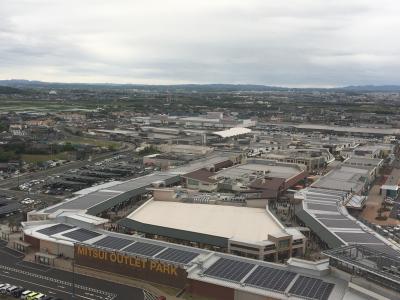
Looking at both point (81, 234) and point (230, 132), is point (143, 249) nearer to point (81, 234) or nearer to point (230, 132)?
point (81, 234)

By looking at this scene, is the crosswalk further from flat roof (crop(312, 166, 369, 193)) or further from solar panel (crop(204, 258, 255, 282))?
flat roof (crop(312, 166, 369, 193))

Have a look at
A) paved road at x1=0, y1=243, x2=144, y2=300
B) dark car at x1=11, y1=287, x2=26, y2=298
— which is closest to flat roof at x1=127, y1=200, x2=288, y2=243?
paved road at x1=0, y1=243, x2=144, y2=300

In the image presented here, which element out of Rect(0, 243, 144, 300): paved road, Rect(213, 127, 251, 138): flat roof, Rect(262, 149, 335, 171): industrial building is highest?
Rect(213, 127, 251, 138): flat roof

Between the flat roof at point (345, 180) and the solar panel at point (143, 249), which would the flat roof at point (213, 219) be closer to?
the solar panel at point (143, 249)

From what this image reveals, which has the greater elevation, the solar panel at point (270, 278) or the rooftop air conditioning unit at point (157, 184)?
the rooftop air conditioning unit at point (157, 184)

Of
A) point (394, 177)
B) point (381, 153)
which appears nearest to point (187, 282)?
point (394, 177)

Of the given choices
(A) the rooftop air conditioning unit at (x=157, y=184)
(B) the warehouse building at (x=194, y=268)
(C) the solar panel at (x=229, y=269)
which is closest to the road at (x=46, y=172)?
(A) the rooftop air conditioning unit at (x=157, y=184)

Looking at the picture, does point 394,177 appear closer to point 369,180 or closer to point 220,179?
point 369,180
